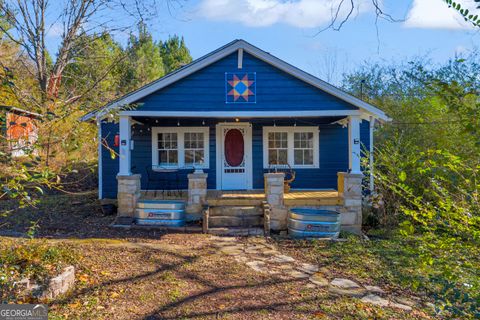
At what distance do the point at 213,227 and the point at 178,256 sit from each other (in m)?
2.18

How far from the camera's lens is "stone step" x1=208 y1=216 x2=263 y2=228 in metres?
8.05

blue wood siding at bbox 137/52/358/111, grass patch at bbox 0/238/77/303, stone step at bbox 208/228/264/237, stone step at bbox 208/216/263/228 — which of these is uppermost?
blue wood siding at bbox 137/52/358/111

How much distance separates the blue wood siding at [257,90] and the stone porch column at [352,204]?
1854 millimetres

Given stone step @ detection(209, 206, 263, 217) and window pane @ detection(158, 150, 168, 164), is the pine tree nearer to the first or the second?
window pane @ detection(158, 150, 168, 164)

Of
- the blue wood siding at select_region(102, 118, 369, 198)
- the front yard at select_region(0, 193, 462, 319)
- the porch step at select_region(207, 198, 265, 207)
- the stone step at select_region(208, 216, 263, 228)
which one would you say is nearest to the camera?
the front yard at select_region(0, 193, 462, 319)

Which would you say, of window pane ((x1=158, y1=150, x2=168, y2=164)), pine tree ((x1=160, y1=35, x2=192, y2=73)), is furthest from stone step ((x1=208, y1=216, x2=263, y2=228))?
pine tree ((x1=160, y1=35, x2=192, y2=73))

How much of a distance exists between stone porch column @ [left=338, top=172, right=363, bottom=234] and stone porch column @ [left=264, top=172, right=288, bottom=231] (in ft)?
4.47

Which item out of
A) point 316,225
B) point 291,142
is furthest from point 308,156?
point 316,225

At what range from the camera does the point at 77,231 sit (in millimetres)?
7926

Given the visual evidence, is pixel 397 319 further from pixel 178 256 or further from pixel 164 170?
pixel 164 170

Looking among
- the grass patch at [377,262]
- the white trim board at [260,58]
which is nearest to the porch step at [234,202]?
the grass patch at [377,262]

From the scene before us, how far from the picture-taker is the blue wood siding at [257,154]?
Result: 10734mm

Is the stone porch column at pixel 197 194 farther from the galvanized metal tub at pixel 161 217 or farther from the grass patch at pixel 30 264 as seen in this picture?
the grass patch at pixel 30 264

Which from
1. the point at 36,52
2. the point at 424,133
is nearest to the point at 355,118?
the point at 424,133
